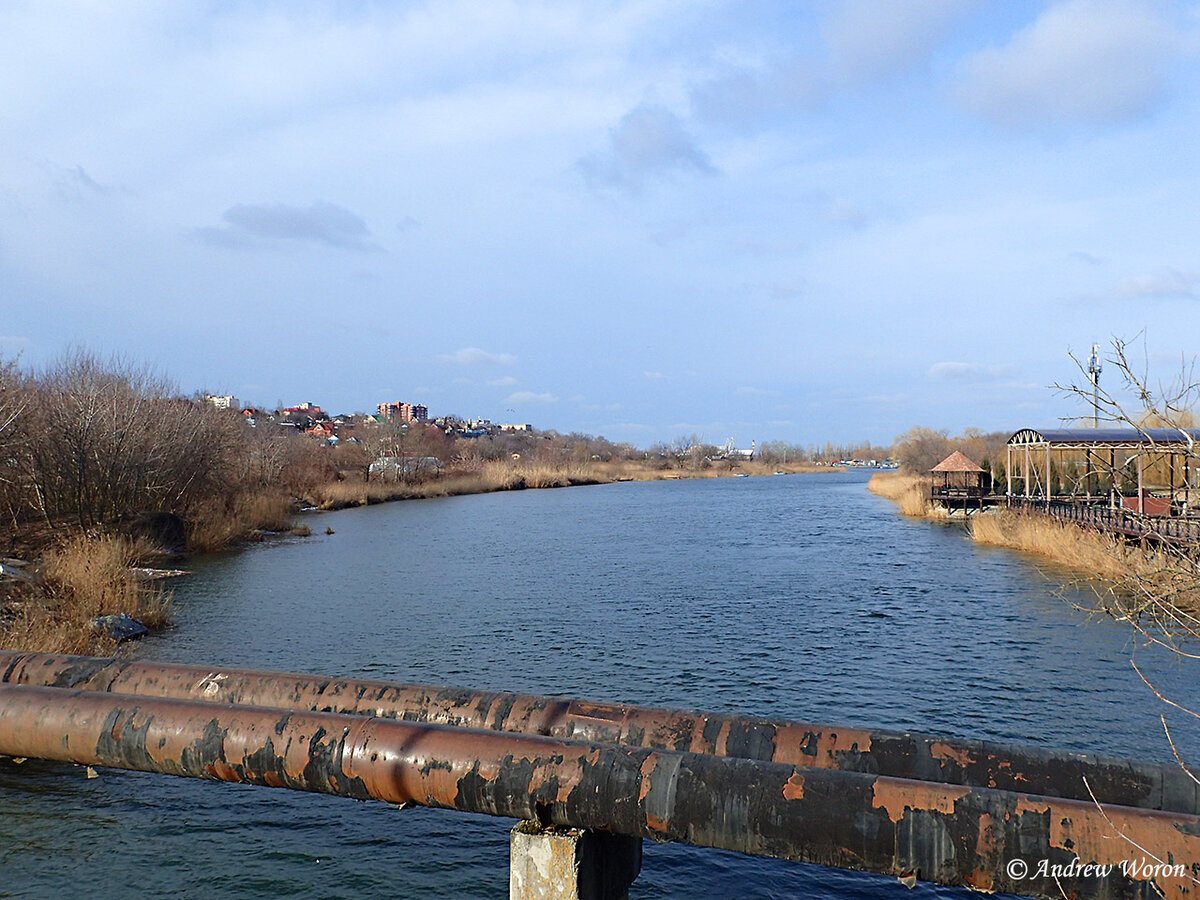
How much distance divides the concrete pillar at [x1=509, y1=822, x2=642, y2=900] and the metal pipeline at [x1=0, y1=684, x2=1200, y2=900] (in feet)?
0.41

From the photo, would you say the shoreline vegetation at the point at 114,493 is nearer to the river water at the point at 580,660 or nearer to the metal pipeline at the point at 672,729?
the river water at the point at 580,660

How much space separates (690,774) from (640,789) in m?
0.25

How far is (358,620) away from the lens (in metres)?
18.1

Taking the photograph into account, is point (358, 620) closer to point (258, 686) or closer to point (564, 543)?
point (258, 686)

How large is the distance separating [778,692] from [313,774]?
905 centimetres

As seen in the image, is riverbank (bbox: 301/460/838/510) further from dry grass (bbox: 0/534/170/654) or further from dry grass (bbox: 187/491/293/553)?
dry grass (bbox: 0/534/170/654)

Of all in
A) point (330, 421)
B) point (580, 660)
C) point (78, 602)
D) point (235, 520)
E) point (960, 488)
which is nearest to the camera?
point (580, 660)

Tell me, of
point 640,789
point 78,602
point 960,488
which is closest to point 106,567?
point 78,602

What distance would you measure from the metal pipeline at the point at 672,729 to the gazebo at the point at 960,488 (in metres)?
41.4

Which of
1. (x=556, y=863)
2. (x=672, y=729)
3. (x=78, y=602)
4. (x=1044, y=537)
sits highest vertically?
(x=672, y=729)

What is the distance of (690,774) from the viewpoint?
160 inches

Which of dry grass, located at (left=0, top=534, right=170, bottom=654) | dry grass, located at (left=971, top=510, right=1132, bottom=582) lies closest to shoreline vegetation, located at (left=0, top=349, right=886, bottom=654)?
dry grass, located at (left=0, top=534, right=170, bottom=654)

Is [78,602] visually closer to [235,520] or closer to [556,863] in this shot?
[556,863]

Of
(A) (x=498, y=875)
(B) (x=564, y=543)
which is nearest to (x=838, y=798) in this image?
(A) (x=498, y=875)
